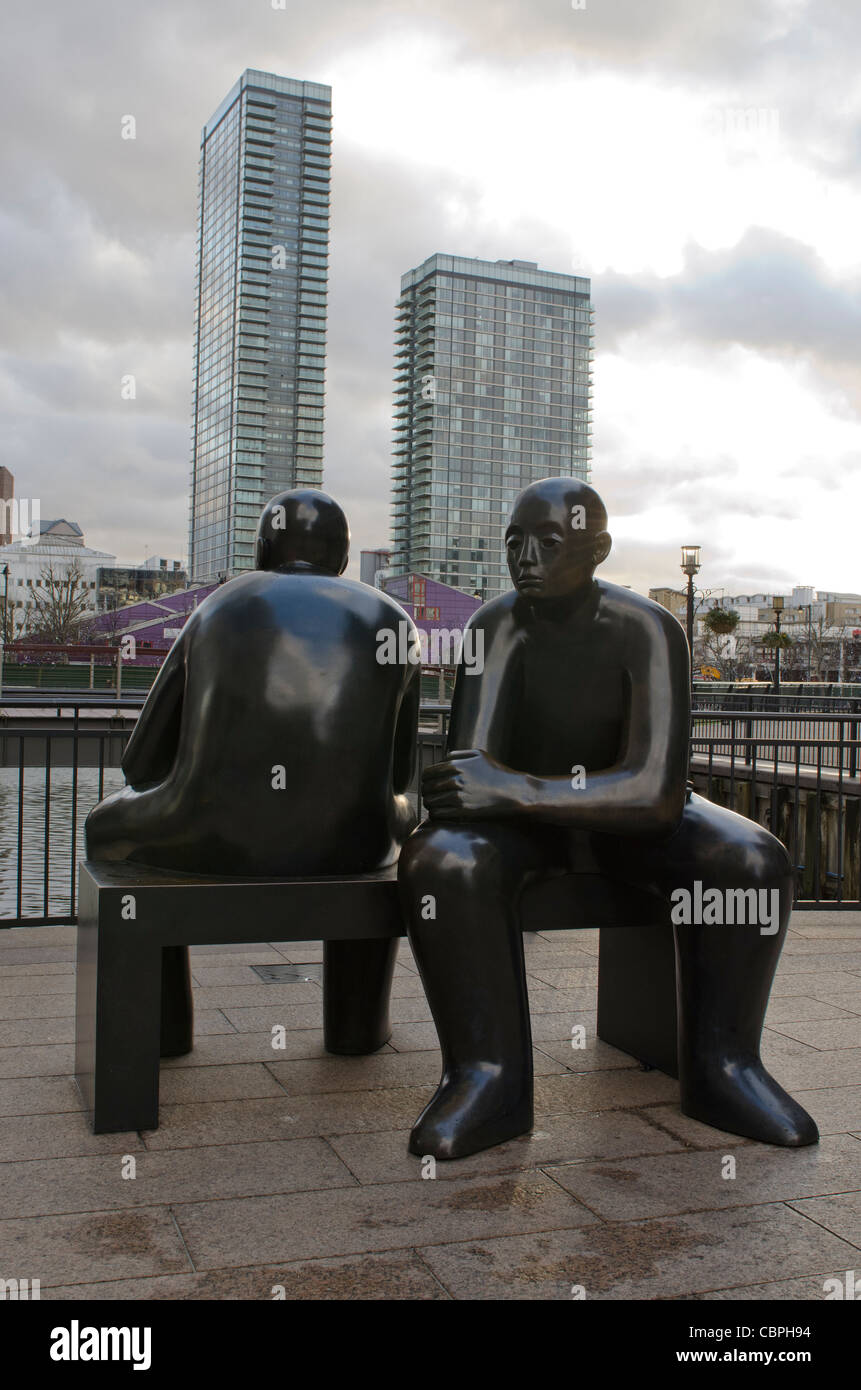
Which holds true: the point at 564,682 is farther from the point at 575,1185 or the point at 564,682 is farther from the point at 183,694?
the point at 575,1185

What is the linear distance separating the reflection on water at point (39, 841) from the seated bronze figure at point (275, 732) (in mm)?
4240

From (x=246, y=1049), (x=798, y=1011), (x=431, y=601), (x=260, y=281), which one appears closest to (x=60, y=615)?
(x=431, y=601)

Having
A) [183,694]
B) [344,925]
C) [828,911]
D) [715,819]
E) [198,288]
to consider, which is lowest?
[828,911]

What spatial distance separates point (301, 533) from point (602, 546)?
0.97 meters

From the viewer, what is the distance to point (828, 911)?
746cm

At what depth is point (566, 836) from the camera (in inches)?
141

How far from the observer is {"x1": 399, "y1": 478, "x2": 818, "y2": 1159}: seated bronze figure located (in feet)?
10.6

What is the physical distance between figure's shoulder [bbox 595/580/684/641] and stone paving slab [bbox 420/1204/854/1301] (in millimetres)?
1604

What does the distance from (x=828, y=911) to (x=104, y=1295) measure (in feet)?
19.8

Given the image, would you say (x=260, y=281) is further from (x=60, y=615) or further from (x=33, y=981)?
(x=33, y=981)

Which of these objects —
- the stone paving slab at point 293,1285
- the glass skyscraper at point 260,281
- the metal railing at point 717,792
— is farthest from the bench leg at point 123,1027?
the glass skyscraper at point 260,281

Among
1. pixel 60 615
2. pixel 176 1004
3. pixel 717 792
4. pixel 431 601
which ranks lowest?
pixel 717 792

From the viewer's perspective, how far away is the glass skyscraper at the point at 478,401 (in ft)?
342
